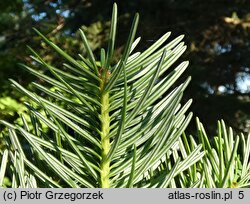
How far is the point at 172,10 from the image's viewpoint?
15.0 feet

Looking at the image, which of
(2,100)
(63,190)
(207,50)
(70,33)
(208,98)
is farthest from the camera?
(207,50)

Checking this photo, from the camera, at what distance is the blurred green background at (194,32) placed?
4.32 meters

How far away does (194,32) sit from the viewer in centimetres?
457

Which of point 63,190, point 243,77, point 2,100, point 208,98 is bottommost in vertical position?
point 63,190

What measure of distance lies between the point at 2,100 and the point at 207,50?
3329 mm

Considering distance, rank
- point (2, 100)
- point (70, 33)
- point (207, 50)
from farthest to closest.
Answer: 1. point (207, 50)
2. point (70, 33)
3. point (2, 100)

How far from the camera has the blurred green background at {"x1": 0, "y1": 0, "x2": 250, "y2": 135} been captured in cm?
432

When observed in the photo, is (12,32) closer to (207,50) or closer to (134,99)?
(207,50)

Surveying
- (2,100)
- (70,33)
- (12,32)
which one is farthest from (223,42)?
(2,100)

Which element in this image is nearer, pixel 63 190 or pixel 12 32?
pixel 63 190

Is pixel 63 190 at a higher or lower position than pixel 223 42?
lower

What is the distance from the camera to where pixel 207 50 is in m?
5.25

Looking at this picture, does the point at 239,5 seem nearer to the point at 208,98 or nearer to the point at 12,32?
the point at 208,98

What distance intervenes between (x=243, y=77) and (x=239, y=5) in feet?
2.89
